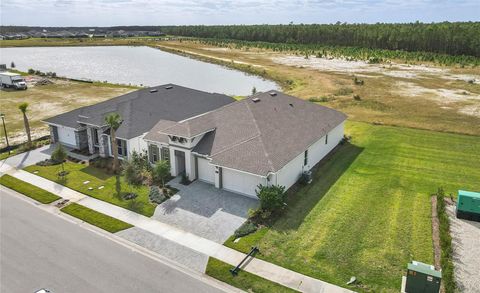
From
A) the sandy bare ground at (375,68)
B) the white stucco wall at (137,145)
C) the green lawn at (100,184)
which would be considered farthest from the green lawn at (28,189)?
the sandy bare ground at (375,68)

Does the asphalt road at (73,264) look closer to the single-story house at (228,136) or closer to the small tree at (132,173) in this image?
the small tree at (132,173)

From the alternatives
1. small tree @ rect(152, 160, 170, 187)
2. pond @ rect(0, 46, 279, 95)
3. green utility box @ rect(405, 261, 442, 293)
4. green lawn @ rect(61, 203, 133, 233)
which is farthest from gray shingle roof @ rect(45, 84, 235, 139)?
pond @ rect(0, 46, 279, 95)

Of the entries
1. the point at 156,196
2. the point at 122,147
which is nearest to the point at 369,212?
the point at 156,196

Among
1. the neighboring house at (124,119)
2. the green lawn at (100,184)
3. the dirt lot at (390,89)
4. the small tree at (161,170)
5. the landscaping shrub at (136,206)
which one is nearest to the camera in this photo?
the landscaping shrub at (136,206)

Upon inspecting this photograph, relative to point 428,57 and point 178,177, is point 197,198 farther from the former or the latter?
point 428,57

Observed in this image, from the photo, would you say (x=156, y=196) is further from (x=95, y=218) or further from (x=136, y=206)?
(x=95, y=218)

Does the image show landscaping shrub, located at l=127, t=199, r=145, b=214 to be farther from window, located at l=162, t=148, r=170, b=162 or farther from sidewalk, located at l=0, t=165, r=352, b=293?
window, located at l=162, t=148, r=170, b=162

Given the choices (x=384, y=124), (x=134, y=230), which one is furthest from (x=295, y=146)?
(x=384, y=124)
